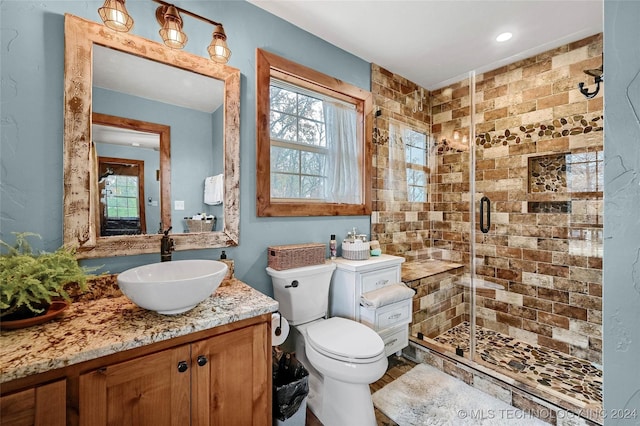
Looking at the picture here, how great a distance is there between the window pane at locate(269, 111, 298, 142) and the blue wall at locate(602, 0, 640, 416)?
1768 millimetres

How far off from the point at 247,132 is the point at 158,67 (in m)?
0.60

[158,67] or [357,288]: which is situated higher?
[158,67]

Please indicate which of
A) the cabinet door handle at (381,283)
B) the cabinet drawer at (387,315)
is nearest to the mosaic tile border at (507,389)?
the cabinet drawer at (387,315)

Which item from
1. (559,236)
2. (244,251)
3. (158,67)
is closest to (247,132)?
(158,67)

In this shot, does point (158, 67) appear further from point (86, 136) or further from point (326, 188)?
point (326, 188)

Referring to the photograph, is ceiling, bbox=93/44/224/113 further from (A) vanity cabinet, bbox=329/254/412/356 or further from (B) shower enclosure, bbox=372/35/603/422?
(B) shower enclosure, bbox=372/35/603/422

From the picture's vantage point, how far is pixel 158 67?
1579mm

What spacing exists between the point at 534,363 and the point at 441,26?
9.26ft

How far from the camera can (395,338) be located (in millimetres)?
2232

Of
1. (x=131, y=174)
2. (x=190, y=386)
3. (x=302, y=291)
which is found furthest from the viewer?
(x=302, y=291)

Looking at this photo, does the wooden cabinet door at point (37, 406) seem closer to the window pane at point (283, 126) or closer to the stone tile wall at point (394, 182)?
the window pane at point (283, 126)

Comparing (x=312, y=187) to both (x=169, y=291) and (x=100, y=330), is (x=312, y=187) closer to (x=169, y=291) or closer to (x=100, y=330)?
(x=169, y=291)

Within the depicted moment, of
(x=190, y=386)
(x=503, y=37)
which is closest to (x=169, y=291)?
(x=190, y=386)

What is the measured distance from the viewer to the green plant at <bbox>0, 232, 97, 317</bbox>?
97 cm
